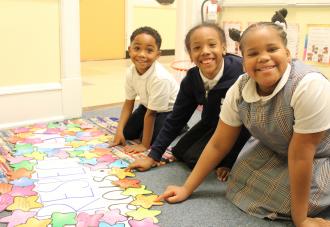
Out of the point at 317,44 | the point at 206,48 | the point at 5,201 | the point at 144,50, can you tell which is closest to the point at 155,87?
the point at 144,50

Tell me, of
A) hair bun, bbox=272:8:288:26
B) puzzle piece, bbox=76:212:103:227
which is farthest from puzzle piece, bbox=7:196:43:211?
hair bun, bbox=272:8:288:26

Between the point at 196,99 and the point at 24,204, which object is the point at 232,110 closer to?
the point at 196,99

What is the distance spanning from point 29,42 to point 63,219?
1.08 m

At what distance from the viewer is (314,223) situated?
0.92 meters

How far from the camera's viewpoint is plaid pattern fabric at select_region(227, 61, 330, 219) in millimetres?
926

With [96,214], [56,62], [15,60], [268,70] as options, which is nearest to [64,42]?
[56,62]

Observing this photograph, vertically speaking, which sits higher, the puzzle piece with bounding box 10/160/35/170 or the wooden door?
the wooden door

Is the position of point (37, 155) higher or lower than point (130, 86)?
lower

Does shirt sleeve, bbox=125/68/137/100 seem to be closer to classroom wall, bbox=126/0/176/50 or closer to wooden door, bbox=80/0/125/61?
wooden door, bbox=80/0/125/61

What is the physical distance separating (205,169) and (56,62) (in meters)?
1.12

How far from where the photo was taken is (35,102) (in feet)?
6.03

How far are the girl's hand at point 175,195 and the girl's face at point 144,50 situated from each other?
567mm

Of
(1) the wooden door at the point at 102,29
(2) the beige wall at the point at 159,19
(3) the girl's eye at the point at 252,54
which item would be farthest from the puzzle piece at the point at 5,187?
(2) the beige wall at the point at 159,19

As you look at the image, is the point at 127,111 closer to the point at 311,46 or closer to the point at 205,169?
the point at 205,169
